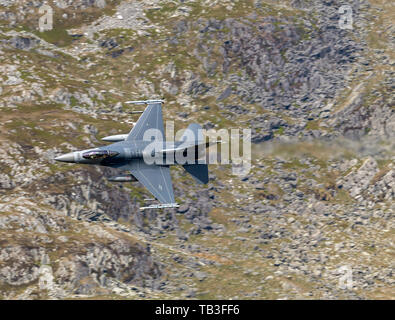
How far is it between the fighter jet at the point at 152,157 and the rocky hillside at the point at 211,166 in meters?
25.1

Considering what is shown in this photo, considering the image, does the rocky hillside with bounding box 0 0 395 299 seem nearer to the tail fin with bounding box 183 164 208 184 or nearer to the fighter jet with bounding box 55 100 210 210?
the fighter jet with bounding box 55 100 210 210

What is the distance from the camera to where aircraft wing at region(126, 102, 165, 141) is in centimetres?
7706

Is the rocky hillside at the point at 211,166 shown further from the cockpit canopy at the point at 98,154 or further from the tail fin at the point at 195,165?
the cockpit canopy at the point at 98,154

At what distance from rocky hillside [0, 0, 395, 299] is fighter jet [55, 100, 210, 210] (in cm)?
2515

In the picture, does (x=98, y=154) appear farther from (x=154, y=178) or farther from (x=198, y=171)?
(x=198, y=171)

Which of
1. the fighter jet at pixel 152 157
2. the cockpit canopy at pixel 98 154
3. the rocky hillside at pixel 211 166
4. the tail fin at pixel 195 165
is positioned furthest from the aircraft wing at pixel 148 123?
the rocky hillside at pixel 211 166

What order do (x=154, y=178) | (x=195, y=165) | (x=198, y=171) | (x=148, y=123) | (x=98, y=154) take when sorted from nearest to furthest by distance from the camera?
(x=98, y=154)
(x=154, y=178)
(x=198, y=171)
(x=195, y=165)
(x=148, y=123)

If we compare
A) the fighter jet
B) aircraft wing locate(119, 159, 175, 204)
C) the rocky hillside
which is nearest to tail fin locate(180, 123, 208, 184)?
the fighter jet

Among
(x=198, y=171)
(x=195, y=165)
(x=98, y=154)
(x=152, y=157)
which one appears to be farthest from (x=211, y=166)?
(x=98, y=154)

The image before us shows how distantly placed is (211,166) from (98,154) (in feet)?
154

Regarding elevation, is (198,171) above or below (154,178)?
above

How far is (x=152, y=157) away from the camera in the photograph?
74250mm

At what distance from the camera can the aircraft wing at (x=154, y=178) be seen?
244 ft

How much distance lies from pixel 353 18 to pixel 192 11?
34.6 metres
